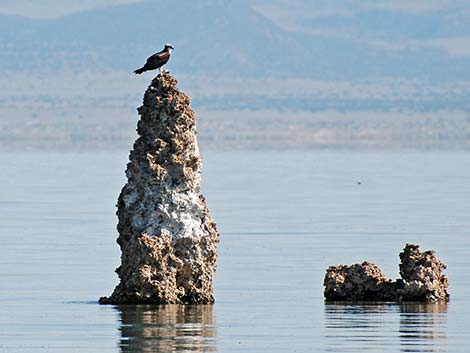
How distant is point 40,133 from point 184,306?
159845 mm

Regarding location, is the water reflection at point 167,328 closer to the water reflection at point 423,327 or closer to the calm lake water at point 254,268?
Result: the calm lake water at point 254,268

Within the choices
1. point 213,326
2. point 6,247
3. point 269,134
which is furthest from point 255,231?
point 269,134

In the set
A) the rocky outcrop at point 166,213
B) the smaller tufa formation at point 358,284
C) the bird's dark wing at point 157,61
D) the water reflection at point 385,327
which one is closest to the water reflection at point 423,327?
the water reflection at point 385,327

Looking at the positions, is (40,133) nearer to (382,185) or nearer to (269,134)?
(269,134)

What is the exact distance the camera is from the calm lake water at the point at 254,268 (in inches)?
819

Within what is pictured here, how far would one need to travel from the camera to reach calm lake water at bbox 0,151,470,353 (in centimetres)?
2081

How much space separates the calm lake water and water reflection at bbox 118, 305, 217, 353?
0.07ft

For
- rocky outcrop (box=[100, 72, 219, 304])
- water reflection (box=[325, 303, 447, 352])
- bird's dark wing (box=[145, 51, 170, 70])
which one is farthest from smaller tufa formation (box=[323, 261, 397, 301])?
bird's dark wing (box=[145, 51, 170, 70])

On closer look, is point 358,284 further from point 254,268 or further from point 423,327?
point 254,268

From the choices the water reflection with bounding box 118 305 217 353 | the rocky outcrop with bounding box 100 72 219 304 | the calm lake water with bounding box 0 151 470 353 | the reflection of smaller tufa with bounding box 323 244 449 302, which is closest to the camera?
the water reflection with bounding box 118 305 217 353

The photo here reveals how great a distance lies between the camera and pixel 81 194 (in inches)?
2392

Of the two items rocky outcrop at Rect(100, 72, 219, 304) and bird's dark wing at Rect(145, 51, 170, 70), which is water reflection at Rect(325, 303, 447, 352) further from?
bird's dark wing at Rect(145, 51, 170, 70)

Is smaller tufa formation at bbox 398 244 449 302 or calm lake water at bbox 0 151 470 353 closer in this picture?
calm lake water at bbox 0 151 470 353

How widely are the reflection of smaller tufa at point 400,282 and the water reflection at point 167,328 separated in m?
2.13
